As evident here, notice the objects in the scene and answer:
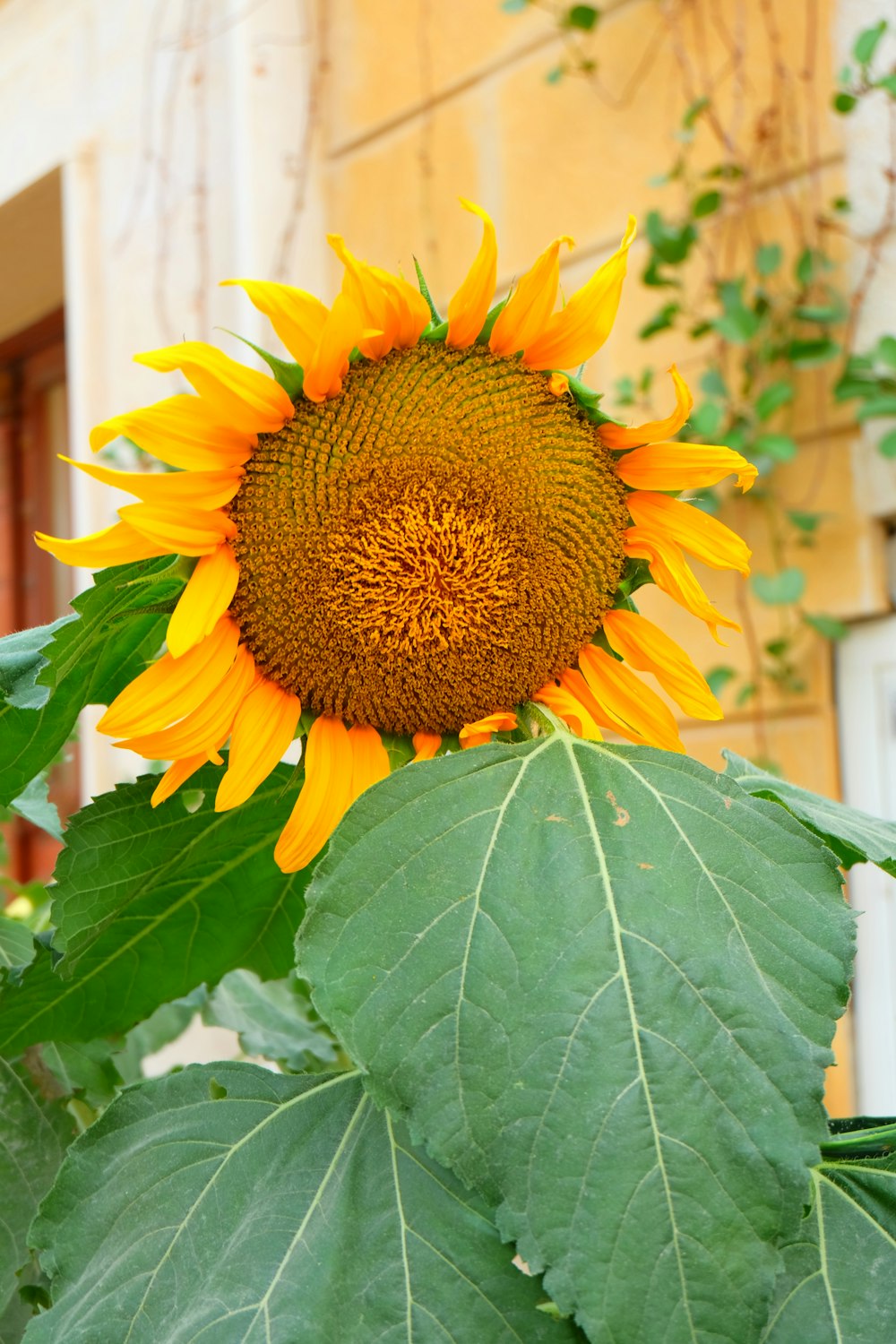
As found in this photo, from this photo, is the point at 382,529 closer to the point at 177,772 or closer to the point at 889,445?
the point at 177,772

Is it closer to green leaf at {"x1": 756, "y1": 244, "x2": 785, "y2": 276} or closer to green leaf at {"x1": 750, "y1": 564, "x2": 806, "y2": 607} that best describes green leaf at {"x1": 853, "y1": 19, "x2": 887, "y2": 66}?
green leaf at {"x1": 756, "y1": 244, "x2": 785, "y2": 276}

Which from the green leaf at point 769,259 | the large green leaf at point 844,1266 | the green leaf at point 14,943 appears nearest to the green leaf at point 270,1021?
the green leaf at point 14,943

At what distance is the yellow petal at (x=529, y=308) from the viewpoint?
0.44m

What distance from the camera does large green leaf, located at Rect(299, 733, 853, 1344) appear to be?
0.31 m

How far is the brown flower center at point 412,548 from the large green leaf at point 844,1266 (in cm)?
17

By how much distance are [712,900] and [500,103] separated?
5.71 feet

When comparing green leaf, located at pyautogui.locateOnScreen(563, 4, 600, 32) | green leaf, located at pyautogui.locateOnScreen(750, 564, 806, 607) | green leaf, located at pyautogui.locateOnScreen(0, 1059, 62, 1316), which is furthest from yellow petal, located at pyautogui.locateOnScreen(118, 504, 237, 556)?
green leaf, located at pyautogui.locateOnScreen(563, 4, 600, 32)

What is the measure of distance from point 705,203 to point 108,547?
1371 mm

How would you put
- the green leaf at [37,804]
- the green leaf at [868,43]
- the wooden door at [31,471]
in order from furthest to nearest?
the wooden door at [31,471], the green leaf at [868,43], the green leaf at [37,804]

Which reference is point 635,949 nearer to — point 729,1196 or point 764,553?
point 729,1196

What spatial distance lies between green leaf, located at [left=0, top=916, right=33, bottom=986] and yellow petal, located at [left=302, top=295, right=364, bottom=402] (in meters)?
0.27

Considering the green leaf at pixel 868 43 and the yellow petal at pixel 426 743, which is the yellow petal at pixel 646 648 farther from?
the green leaf at pixel 868 43

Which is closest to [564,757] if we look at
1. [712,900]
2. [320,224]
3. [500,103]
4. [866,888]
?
[712,900]

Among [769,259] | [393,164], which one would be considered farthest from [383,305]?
[393,164]
